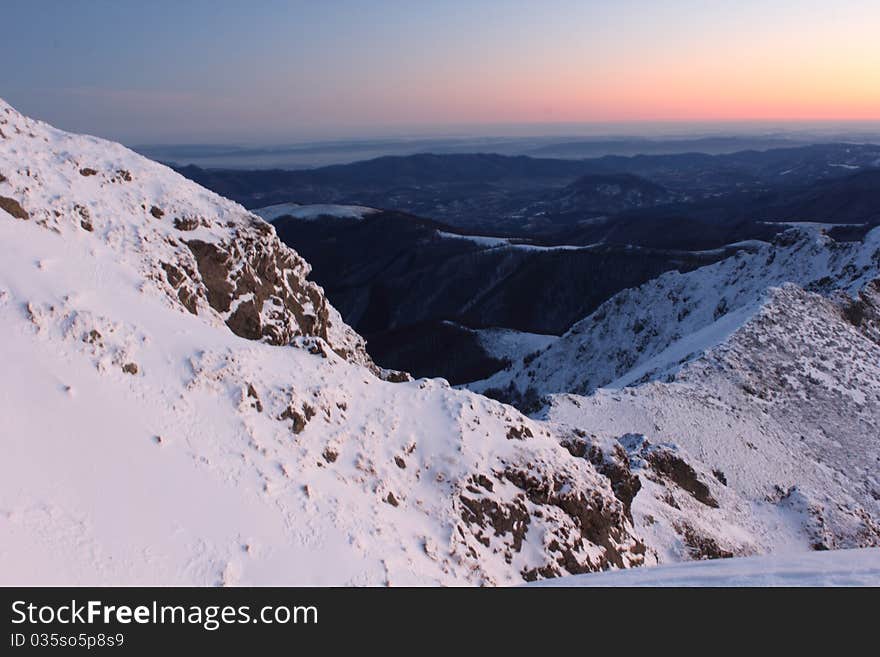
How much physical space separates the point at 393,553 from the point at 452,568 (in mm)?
2042

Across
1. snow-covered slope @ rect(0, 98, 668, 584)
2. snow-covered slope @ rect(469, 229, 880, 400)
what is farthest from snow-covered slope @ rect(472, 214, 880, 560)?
snow-covered slope @ rect(0, 98, 668, 584)

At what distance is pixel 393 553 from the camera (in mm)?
16812

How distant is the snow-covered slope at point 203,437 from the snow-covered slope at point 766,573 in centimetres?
606

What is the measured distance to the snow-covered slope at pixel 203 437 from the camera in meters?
14.1

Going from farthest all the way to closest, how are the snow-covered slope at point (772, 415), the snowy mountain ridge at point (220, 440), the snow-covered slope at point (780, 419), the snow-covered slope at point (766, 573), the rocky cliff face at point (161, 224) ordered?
the snow-covered slope at point (780, 419), the snow-covered slope at point (772, 415), the rocky cliff face at point (161, 224), the snowy mountain ridge at point (220, 440), the snow-covered slope at point (766, 573)

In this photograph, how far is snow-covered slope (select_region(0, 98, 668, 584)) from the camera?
1415 centimetres

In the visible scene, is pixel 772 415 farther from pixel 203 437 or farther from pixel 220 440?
pixel 203 437

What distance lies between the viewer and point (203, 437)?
17.2m

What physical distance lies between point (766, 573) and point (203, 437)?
14235mm

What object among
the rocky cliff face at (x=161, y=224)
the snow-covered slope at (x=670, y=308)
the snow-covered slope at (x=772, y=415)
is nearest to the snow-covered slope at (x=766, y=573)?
the snow-covered slope at (x=772, y=415)

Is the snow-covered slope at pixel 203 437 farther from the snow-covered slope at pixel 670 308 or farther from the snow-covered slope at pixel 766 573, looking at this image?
the snow-covered slope at pixel 670 308

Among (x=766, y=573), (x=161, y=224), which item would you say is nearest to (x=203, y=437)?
(x=161, y=224)

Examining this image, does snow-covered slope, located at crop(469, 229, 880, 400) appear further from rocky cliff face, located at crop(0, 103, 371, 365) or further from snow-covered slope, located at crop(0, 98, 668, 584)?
snow-covered slope, located at crop(0, 98, 668, 584)

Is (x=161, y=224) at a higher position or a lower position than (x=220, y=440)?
higher
